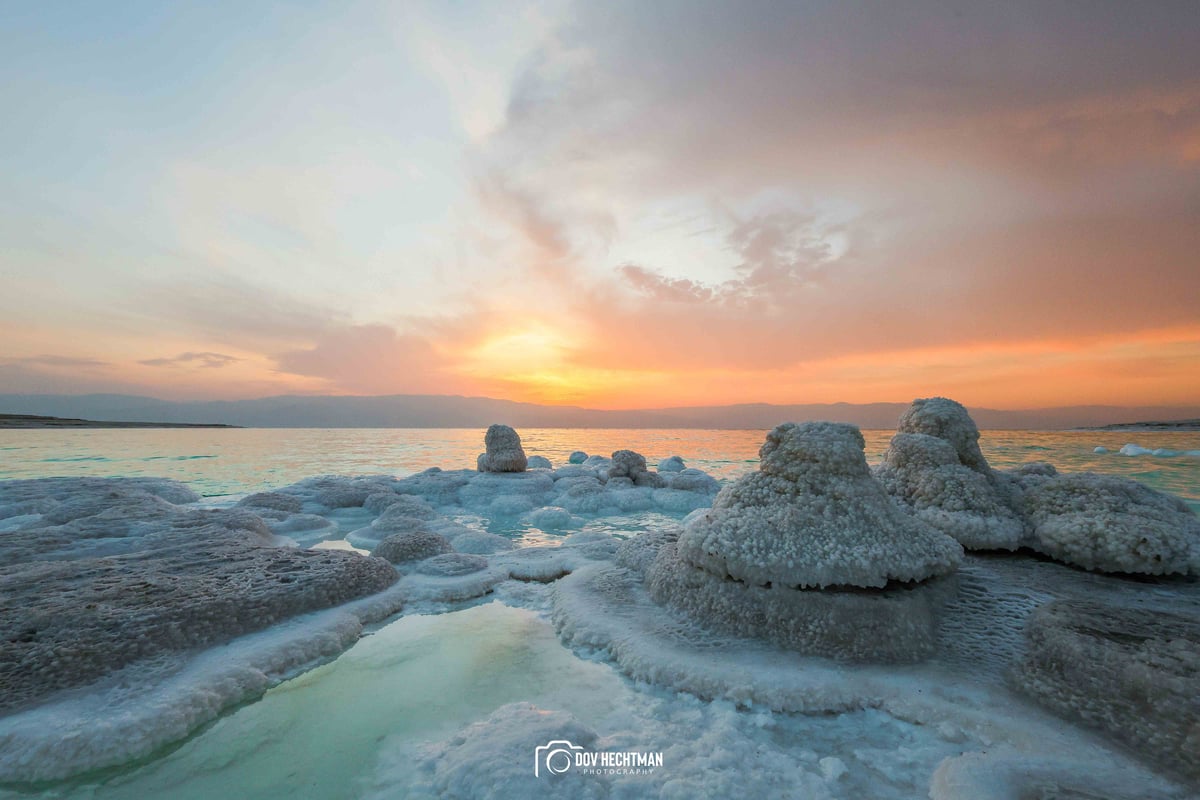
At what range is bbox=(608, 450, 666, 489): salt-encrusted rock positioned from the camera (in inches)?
497

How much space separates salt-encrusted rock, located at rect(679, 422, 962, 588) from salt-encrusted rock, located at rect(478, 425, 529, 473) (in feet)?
33.5

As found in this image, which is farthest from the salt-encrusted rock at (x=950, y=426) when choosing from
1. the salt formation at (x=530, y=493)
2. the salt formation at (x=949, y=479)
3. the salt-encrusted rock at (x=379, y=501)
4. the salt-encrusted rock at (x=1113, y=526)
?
the salt-encrusted rock at (x=379, y=501)

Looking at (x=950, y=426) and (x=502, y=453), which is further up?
Answer: (x=950, y=426)

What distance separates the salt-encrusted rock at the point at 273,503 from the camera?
895 cm

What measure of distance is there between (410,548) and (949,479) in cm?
617

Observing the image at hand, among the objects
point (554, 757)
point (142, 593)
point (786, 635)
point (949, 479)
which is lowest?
point (554, 757)

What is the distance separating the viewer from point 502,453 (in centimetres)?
1377

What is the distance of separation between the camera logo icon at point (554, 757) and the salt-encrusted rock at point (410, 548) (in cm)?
382

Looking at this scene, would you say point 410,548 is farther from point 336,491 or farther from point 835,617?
point 336,491

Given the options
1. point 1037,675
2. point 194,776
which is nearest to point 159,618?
point 194,776

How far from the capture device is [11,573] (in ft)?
14.3

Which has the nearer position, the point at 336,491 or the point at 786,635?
the point at 786,635

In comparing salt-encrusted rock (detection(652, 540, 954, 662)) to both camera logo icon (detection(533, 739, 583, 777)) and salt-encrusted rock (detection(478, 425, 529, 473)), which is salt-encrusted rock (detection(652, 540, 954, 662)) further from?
salt-encrusted rock (detection(478, 425, 529, 473))

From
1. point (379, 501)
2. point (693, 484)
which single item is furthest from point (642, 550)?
point (693, 484)
